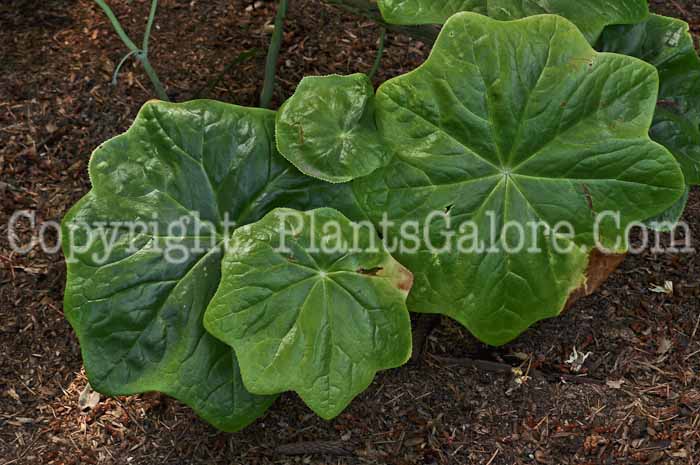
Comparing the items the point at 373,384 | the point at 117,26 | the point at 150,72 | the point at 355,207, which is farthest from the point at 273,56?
the point at 373,384

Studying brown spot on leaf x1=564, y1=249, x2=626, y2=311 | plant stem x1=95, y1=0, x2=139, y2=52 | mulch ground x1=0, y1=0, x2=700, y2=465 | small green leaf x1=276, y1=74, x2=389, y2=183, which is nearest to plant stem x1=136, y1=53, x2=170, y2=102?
plant stem x1=95, y1=0, x2=139, y2=52

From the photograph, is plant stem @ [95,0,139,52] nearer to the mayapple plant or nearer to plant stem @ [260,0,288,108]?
the mayapple plant

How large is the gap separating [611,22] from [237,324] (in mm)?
1394

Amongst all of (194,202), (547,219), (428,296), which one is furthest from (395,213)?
(194,202)

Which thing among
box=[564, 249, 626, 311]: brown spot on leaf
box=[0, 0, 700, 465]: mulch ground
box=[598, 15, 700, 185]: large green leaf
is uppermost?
box=[598, 15, 700, 185]: large green leaf

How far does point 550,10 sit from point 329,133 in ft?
2.50

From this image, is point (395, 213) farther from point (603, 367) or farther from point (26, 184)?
point (26, 184)

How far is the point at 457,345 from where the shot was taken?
2.75 metres

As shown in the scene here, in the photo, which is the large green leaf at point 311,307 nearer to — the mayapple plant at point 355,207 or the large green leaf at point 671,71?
the mayapple plant at point 355,207

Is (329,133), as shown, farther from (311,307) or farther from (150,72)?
(150,72)

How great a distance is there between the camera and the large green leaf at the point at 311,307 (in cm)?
218

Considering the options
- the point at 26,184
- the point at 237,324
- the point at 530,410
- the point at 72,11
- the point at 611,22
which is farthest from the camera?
the point at 72,11

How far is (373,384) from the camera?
8.79ft

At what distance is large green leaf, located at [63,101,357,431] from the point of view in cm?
230
